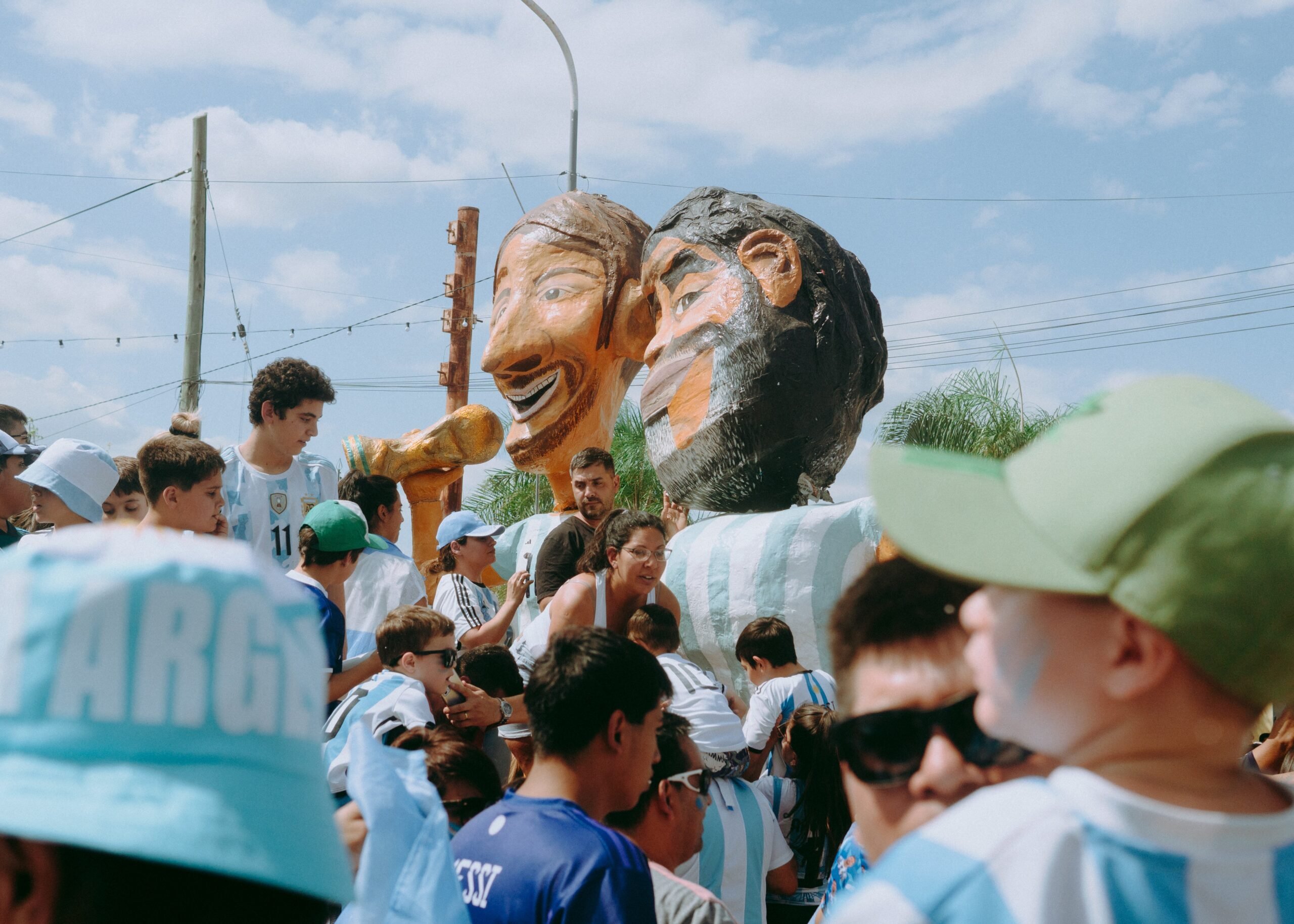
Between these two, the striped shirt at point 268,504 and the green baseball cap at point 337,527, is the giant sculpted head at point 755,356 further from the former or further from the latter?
the green baseball cap at point 337,527

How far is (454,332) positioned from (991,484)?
1350 centimetres

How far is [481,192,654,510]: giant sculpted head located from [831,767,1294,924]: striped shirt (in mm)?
7744

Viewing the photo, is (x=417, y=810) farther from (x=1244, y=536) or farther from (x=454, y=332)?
(x=454, y=332)

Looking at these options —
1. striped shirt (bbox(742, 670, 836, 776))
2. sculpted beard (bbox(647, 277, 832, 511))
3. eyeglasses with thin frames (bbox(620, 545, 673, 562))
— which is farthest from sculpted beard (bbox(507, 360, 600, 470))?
striped shirt (bbox(742, 670, 836, 776))

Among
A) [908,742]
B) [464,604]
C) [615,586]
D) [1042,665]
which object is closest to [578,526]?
[464,604]

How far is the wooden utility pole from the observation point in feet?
45.9

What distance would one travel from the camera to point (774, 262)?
6.91 metres

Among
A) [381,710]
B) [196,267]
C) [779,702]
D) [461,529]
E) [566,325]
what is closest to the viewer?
[381,710]

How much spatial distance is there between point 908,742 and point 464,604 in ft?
13.5

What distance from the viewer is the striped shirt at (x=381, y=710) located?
3.06 metres

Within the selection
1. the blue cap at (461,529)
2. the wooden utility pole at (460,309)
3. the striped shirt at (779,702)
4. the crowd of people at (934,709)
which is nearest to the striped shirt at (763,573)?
the blue cap at (461,529)

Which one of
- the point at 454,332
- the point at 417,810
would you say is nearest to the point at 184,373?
the point at 454,332

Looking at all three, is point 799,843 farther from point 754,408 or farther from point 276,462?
point 754,408

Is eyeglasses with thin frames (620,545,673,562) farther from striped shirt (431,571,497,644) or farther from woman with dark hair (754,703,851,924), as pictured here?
striped shirt (431,571,497,644)
